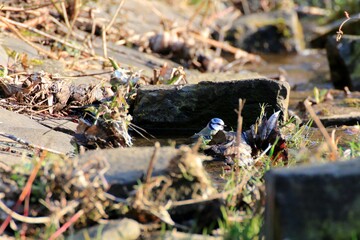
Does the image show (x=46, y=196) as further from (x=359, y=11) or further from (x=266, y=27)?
(x=359, y=11)

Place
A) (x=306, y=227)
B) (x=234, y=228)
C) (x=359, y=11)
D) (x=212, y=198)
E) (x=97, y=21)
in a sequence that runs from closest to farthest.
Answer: (x=306, y=227), (x=234, y=228), (x=212, y=198), (x=97, y=21), (x=359, y=11)

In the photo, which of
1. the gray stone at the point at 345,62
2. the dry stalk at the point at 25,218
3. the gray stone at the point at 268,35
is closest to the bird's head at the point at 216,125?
the dry stalk at the point at 25,218

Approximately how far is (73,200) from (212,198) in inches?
19.4

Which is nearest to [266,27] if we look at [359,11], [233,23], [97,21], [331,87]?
[233,23]

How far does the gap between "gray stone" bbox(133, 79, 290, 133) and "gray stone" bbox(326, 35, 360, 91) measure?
7.60 feet

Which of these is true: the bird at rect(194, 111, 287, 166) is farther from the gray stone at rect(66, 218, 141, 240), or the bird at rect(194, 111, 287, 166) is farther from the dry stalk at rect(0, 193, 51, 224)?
the dry stalk at rect(0, 193, 51, 224)

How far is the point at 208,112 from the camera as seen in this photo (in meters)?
4.47

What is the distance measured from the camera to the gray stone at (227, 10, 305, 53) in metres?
9.34

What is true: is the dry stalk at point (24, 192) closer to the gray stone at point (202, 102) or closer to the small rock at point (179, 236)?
the small rock at point (179, 236)

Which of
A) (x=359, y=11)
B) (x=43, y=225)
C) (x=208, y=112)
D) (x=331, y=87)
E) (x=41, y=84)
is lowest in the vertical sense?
(x=43, y=225)

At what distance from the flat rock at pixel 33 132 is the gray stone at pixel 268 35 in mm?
5698

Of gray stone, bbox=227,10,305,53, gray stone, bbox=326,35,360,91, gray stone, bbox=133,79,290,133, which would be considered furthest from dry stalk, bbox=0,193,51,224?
gray stone, bbox=227,10,305,53

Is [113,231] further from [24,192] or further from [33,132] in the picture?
[33,132]

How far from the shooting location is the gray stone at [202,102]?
436 cm
